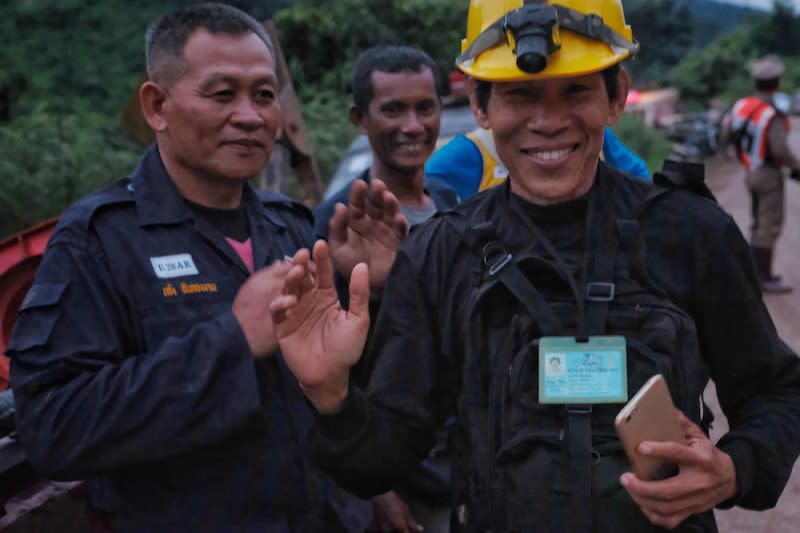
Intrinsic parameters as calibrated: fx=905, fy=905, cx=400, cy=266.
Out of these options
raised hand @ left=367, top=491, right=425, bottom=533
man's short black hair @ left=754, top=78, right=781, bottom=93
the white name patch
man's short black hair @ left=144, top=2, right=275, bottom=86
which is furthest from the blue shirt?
man's short black hair @ left=754, top=78, right=781, bottom=93

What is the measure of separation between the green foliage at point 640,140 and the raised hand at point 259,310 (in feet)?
54.1

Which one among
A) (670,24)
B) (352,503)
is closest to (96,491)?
(352,503)

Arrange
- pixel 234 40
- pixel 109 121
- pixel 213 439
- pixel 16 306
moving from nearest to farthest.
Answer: pixel 213 439 → pixel 234 40 → pixel 16 306 → pixel 109 121

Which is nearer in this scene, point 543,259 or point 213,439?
point 543,259

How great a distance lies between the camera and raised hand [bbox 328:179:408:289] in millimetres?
2570

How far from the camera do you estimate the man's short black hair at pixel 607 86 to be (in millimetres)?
2057

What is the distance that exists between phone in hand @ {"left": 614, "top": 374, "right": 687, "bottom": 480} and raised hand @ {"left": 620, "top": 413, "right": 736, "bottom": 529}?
0.02 m

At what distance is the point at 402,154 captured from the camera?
150 inches

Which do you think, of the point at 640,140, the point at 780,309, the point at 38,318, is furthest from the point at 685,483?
the point at 640,140

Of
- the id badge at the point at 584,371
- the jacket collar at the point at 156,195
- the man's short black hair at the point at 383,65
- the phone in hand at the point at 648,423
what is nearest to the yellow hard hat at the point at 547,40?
the id badge at the point at 584,371

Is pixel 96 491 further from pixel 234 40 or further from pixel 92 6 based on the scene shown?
pixel 92 6

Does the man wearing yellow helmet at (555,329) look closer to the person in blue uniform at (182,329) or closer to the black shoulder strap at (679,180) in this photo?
the black shoulder strap at (679,180)

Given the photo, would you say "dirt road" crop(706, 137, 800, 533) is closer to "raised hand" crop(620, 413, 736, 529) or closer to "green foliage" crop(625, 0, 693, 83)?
"raised hand" crop(620, 413, 736, 529)

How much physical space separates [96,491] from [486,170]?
224 cm
